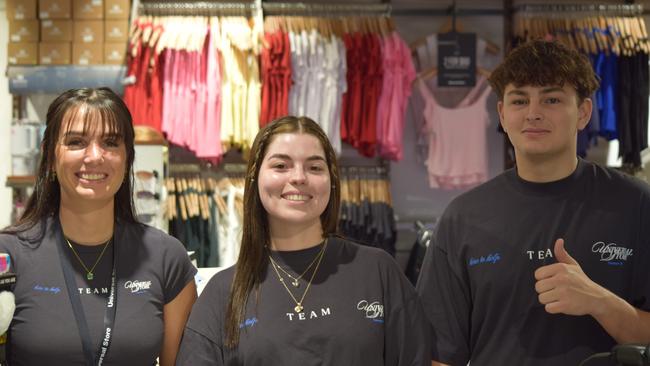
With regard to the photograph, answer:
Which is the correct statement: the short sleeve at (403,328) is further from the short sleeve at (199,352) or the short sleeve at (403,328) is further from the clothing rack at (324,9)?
the clothing rack at (324,9)

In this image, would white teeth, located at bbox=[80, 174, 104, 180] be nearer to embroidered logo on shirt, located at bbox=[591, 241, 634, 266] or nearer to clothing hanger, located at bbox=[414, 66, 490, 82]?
embroidered logo on shirt, located at bbox=[591, 241, 634, 266]

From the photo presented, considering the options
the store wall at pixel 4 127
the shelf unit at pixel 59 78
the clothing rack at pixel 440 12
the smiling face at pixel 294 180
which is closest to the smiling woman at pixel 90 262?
the smiling face at pixel 294 180

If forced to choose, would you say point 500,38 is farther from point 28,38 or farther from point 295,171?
point 295,171

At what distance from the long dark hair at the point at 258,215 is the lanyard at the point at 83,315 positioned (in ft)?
1.32

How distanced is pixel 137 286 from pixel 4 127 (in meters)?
4.00

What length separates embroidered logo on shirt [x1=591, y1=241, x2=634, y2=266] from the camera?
2180mm

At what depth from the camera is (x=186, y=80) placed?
5566 millimetres

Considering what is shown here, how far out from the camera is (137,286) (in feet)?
7.63

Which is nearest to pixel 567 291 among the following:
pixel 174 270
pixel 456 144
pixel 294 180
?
pixel 294 180

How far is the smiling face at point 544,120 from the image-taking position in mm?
2211

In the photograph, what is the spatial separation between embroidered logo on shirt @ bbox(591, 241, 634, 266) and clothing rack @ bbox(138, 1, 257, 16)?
13.5 feet

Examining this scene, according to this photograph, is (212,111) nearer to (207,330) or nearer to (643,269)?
(207,330)

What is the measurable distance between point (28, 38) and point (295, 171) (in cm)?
411

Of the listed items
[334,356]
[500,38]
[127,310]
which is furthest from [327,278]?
[500,38]
